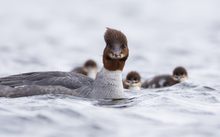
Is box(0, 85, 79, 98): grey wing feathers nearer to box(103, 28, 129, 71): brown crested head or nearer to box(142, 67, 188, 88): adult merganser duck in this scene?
box(103, 28, 129, 71): brown crested head

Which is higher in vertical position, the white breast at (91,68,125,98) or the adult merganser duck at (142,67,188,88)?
the adult merganser duck at (142,67,188,88)

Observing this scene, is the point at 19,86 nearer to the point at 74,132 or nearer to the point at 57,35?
the point at 74,132

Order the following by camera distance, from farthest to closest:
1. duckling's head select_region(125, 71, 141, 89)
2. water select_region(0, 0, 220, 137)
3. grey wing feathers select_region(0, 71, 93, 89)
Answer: duckling's head select_region(125, 71, 141, 89)
grey wing feathers select_region(0, 71, 93, 89)
water select_region(0, 0, 220, 137)

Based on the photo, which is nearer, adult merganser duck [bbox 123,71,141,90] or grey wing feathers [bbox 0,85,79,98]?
grey wing feathers [bbox 0,85,79,98]

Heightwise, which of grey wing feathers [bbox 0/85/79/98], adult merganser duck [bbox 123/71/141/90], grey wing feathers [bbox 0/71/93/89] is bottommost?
grey wing feathers [bbox 0/85/79/98]

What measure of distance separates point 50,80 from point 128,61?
38.7ft

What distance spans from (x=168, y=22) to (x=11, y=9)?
26.3ft

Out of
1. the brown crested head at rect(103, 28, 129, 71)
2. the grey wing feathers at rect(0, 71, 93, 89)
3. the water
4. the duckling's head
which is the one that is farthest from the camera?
the duckling's head

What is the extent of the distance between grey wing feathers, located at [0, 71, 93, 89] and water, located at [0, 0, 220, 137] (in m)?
0.46

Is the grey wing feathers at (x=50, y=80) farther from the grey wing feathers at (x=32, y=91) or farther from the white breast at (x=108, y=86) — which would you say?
the white breast at (x=108, y=86)

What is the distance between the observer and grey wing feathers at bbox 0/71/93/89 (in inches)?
538

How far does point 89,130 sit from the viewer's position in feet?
35.8

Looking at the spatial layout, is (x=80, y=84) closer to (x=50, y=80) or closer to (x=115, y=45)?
(x=50, y=80)

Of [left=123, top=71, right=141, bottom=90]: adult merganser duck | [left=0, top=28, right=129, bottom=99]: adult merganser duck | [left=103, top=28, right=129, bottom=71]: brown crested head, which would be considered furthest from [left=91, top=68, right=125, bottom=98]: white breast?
[left=123, top=71, right=141, bottom=90]: adult merganser duck
